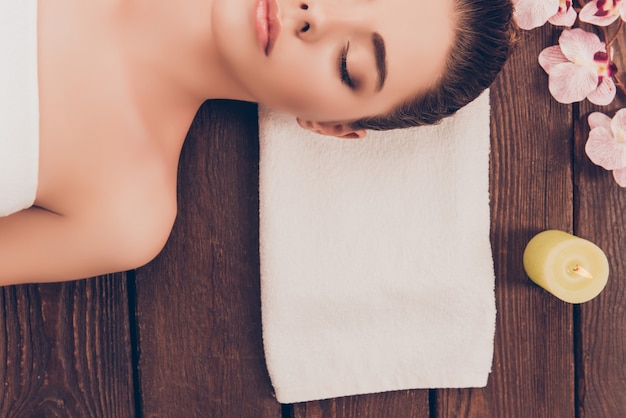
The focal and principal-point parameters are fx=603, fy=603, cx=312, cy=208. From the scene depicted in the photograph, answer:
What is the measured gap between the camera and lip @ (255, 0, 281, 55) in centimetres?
77

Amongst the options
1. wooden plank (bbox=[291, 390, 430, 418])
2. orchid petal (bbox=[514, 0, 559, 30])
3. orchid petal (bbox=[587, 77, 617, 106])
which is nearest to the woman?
orchid petal (bbox=[514, 0, 559, 30])

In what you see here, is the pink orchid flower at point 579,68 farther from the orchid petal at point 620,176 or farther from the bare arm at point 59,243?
the bare arm at point 59,243

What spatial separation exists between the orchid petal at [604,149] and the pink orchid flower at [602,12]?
6.8 inches

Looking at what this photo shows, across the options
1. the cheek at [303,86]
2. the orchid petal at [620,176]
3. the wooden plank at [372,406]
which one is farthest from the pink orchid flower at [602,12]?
the wooden plank at [372,406]

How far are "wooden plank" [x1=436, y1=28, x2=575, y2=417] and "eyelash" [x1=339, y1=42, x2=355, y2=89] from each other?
336mm

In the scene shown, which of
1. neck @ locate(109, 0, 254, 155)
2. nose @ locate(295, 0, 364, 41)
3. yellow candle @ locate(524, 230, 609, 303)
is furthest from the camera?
yellow candle @ locate(524, 230, 609, 303)

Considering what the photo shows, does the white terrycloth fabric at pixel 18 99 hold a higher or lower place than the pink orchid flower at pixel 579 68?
lower

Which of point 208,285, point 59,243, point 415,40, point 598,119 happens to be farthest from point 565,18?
point 59,243

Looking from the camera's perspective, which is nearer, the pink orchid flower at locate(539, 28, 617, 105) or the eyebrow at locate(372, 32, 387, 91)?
the eyebrow at locate(372, 32, 387, 91)

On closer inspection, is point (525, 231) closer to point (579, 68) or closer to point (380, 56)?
point (579, 68)

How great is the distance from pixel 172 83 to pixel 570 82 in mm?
634

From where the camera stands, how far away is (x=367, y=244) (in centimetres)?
97

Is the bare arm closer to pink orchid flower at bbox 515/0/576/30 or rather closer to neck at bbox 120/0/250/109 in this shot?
neck at bbox 120/0/250/109

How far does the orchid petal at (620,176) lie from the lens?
995 mm
